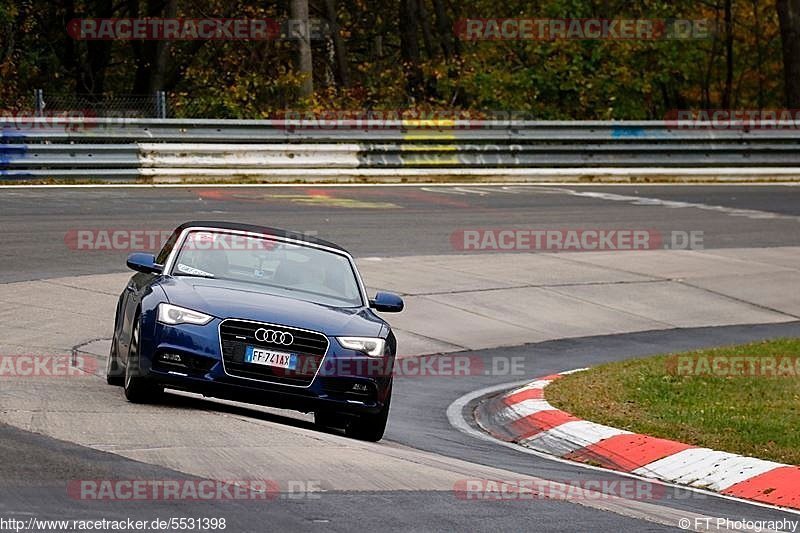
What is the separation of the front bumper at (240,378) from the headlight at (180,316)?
36 mm

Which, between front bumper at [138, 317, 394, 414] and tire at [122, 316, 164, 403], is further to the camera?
tire at [122, 316, 164, 403]

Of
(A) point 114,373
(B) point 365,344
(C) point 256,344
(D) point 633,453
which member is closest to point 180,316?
(C) point 256,344

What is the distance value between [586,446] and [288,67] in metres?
29.8

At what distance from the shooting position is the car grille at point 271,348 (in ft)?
33.9

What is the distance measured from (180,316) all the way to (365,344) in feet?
4.32

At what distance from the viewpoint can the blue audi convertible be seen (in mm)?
10289

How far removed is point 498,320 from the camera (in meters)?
18.0

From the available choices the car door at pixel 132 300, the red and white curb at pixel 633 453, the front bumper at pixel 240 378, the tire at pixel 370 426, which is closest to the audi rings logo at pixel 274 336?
the front bumper at pixel 240 378

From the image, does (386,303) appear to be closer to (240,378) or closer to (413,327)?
(240,378)

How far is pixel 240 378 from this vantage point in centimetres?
1030

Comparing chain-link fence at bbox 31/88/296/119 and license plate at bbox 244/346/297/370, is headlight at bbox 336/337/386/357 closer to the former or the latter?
license plate at bbox 244/346/297/370

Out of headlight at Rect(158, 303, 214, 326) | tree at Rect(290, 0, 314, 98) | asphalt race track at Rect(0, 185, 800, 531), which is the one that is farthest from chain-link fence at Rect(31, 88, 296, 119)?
headlight at Rect(158, 303, 214, 326)

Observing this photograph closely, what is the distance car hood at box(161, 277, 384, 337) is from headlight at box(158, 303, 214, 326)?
48 millimetres

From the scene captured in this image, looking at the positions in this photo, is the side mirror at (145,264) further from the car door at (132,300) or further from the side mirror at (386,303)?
the side mirror at (386,303)
